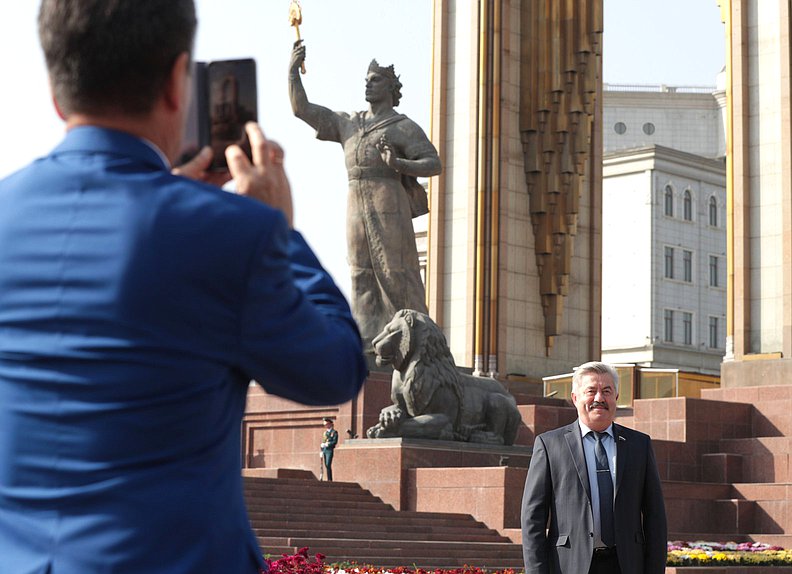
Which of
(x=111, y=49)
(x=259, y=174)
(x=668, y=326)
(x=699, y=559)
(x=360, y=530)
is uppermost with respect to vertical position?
(x=668, y=326)

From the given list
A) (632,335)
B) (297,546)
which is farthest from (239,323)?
(632,335)

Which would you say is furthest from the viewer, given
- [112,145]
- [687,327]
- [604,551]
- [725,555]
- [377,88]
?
[687,327]

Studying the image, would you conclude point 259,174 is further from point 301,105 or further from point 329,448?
point 301,105

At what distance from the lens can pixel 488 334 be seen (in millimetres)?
28859

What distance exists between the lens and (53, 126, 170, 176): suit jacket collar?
1884 millimetres

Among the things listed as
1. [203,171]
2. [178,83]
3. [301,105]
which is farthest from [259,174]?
[301,105]

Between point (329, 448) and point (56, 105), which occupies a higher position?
point (56, 105)

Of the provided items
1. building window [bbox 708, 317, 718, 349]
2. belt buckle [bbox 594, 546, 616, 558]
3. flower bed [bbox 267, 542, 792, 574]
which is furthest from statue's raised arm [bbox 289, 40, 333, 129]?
building window [bbox 708, 317, 718, 349]

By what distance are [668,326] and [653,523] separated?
178 feet

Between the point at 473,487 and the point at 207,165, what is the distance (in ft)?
46.1

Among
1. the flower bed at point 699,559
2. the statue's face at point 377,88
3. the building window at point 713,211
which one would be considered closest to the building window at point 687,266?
the building window at point 713,211

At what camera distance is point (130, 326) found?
178 cm

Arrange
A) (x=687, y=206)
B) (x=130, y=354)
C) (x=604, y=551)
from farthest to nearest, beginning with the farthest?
(x=687, y=206), (x=604, y=551), (x=130, y=354)

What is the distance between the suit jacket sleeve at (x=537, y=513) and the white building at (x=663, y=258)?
169 ft
